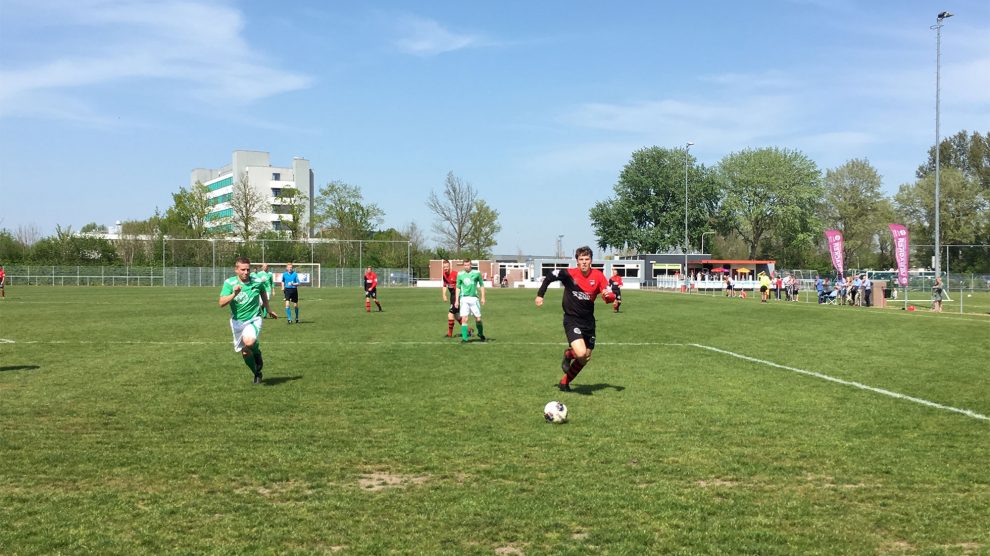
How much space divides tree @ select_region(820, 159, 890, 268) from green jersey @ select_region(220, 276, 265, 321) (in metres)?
96.9

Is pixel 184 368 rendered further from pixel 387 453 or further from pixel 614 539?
pixel 614 539

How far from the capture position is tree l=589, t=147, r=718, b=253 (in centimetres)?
9212

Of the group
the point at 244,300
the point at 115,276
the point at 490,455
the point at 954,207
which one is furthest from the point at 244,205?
the point at 490,455

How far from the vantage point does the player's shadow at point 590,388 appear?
10.8 m

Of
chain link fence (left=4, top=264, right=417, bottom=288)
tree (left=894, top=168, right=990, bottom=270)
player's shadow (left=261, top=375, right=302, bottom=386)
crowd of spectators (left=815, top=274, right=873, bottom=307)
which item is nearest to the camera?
player's shadow (left=261, top=375, right=302, bottom=386)

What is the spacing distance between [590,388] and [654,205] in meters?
84.8

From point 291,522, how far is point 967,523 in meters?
4.74

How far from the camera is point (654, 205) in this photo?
9325 cm

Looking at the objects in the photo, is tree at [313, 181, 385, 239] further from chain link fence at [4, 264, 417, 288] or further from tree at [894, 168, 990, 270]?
tree at [894, 168, 990, 270]

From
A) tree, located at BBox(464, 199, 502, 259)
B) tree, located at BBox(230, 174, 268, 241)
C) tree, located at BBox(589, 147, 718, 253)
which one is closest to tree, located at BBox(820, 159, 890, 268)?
tree, located at BBox(589, 147, 718, 253)

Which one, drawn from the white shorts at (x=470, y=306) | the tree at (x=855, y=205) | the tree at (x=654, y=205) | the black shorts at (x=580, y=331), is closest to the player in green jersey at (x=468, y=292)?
the white shorts at (x=470, y=306)

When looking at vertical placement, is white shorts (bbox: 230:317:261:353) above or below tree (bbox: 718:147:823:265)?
below

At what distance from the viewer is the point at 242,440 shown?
7730mm

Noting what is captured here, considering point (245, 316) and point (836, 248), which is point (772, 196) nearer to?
point (836, 248)
